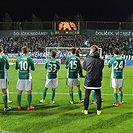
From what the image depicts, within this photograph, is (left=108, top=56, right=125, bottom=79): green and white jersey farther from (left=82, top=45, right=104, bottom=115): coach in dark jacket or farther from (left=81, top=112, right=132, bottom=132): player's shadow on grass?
(left=81, top=112, right=132, bottom=132): player's shadow on grass

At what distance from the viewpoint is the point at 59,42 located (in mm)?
38562

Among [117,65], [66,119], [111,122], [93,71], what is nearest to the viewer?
[111,122]

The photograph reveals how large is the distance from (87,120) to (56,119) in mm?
884

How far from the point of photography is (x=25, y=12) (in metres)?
68.6

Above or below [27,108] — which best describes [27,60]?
above

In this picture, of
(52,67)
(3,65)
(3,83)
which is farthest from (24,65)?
(52,67)

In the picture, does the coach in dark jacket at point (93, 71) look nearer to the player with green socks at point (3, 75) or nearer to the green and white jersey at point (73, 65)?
the green and white jersey at point (73, 65)

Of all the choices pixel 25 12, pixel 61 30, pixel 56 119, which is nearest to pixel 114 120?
pixel 56 119

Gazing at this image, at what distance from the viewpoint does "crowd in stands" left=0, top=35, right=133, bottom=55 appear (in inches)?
1463

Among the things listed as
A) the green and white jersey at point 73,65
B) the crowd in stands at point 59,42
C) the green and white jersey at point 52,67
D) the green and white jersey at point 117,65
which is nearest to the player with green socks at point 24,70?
the green and white jersey at point 52,67

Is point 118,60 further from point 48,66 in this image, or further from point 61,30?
point 61,30

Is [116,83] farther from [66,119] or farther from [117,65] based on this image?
[66,119]

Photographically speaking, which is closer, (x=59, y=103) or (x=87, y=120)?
(x=87, y=120)

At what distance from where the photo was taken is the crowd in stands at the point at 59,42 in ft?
122
